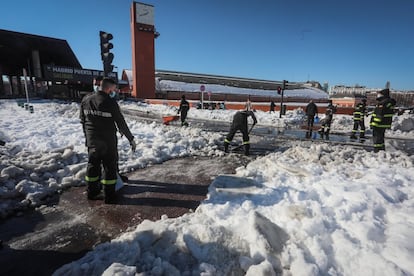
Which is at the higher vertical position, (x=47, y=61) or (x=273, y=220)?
(x=47, y=61)

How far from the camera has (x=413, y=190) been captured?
12.1ft

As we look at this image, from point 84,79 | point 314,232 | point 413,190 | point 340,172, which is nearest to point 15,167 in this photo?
point 314,232

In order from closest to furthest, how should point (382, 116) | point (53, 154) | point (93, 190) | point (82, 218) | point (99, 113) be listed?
point (82, 218) → point (99, 113) → point (93, 190) → point (53, 154) → point (382, 116)

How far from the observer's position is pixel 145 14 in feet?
113

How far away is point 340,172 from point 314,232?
2.42m

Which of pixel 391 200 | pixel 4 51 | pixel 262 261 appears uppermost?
pixel 4 51

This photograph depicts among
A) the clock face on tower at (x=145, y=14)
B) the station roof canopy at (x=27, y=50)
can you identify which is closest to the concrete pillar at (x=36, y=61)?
the station roof canopy at (x=27, y=50)

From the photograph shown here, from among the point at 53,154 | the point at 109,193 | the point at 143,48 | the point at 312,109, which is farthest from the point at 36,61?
the point at 109,193

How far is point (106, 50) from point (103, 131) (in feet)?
13.9

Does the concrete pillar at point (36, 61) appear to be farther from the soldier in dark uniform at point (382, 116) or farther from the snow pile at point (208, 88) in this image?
the soldier in dark uniform at point (382, 116)

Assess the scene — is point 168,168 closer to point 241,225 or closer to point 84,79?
point 241,225

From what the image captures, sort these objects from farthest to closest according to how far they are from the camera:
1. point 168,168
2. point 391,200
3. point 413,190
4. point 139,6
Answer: point 139,6
point 168,168
point 413,190
point 391,200

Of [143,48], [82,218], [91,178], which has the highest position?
[143,48]

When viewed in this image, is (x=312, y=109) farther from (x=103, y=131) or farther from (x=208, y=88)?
(x=208, y=88)
